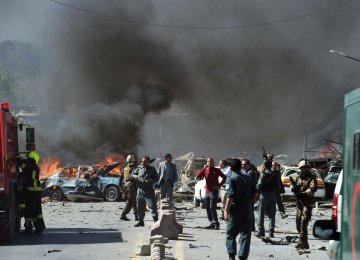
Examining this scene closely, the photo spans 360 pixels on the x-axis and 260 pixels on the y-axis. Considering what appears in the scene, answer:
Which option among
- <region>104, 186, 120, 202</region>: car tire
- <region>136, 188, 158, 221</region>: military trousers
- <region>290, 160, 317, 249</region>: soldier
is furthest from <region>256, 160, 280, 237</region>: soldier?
<region>104, 186, 120, 202</region>: car tire

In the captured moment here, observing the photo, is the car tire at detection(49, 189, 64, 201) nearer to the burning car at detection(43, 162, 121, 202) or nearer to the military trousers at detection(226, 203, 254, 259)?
the burning car at detection(43, 162, 121, 202)

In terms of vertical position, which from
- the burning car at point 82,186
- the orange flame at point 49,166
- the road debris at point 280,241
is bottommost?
the road debris at point 280,241

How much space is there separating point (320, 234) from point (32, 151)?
35.3 feet

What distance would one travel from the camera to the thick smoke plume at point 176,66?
139 ft

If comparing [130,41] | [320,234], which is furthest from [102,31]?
[320,234]

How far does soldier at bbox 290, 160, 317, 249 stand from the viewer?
12.3 m

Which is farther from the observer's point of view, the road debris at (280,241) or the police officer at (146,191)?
the police officer at (146,191)

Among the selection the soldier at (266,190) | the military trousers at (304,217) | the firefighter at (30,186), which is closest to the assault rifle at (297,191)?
the military trousers at (304,217)

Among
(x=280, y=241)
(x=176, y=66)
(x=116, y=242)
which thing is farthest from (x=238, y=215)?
(x=176, y=66)

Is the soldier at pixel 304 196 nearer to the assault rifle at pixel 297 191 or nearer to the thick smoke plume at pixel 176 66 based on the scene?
the assault rifle at pixel 297 191

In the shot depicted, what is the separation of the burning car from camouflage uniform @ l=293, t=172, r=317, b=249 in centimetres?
1685

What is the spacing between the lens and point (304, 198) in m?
12.3

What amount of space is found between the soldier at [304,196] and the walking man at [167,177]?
7.16 m

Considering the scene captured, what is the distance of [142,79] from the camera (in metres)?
43.3
